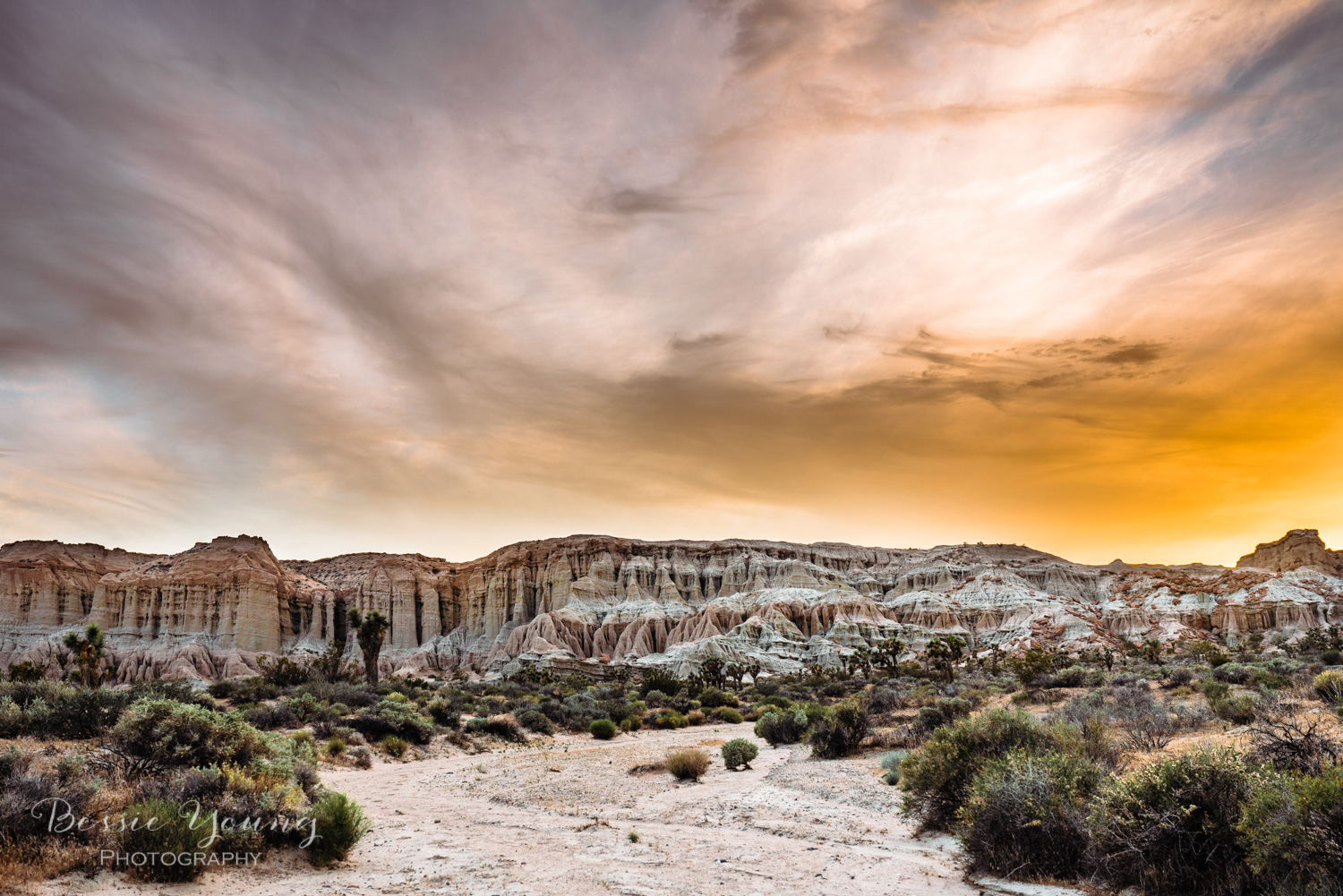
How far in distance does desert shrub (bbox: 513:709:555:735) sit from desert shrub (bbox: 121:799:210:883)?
20700 millimetres

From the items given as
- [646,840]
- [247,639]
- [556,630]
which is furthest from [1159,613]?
[247,639]

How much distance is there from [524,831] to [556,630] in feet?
297

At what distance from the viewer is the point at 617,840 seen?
10945 millimetres

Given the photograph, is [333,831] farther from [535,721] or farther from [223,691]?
[223,691]

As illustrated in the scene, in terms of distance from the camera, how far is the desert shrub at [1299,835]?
218 inches

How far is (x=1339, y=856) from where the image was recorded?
5465 millimetres

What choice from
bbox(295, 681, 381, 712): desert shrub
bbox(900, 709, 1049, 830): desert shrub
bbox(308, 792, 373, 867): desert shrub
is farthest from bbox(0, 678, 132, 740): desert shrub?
bbox(900, 709, 1049, 830): desert shrub

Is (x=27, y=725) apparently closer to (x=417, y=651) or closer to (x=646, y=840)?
(x=646, y=840)

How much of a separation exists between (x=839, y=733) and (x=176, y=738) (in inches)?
582

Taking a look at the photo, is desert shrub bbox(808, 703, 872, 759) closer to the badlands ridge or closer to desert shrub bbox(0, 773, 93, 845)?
desert shrub bbox(0, 773, 93, 845)

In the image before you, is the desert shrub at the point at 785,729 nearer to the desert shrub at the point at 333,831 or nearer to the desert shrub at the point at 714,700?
the desert shrub at the point at 333,831

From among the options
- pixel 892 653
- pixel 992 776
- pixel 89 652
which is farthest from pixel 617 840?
pixel 892 653

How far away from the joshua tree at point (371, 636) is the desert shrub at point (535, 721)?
21217 mm

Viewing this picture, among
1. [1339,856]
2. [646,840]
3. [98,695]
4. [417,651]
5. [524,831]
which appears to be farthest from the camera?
[417,651]
